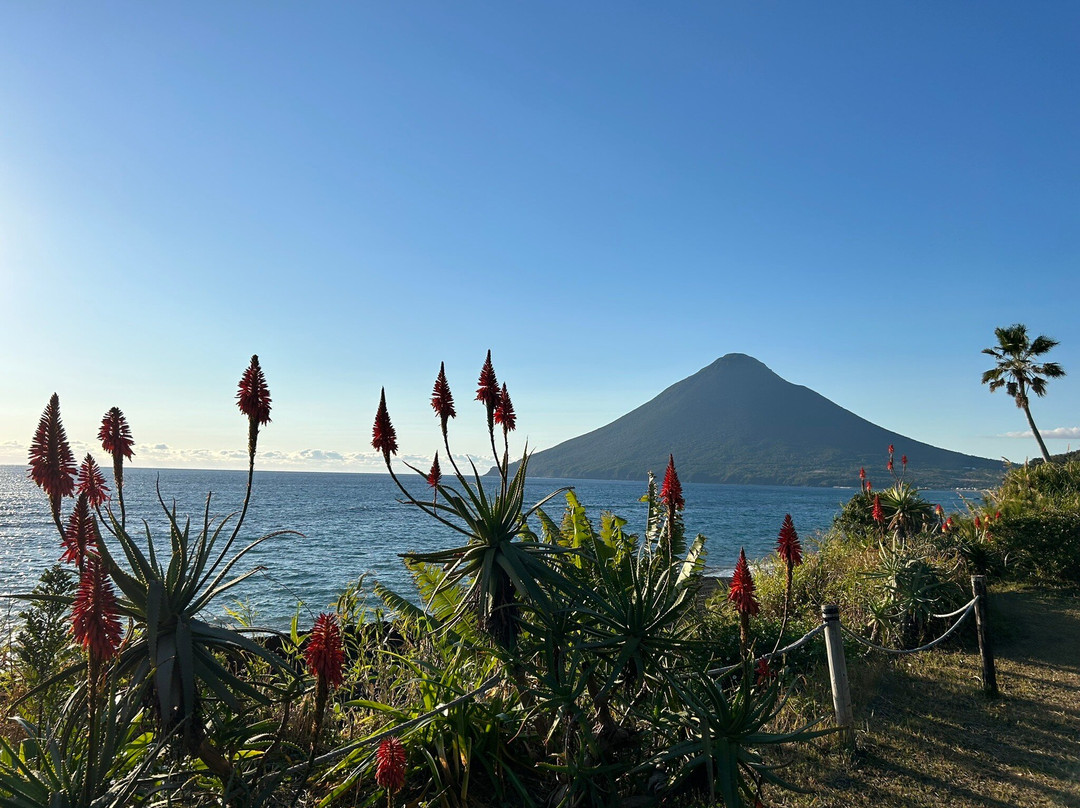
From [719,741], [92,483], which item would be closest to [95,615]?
[92,483]

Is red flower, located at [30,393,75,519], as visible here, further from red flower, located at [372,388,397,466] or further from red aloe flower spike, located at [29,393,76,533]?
red flower, located at [372,388,397,466]

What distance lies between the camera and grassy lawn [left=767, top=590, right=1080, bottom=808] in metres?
4.64

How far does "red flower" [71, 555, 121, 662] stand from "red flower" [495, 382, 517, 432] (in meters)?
2.31

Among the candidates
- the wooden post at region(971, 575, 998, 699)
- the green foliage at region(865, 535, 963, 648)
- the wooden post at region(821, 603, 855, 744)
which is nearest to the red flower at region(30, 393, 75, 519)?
the wooden post at region(821, 603, 855, 744)

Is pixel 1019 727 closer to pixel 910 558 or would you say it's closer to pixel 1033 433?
pixel 910 558

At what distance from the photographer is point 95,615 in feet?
7.25

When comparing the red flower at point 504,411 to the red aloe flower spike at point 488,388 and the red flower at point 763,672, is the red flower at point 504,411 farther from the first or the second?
the red flower at point 763,672

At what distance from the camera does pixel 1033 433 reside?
76.8ft

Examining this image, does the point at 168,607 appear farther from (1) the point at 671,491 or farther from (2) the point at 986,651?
(2) the point at 986,651

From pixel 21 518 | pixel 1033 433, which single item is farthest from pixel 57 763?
pixel 21 518

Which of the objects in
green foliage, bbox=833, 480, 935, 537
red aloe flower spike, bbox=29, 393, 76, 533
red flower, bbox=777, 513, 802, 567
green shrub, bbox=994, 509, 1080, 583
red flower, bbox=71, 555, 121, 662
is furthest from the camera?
green foliage, bbox=833, 480, 935, 537

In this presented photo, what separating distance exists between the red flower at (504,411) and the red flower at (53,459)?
2.29 meters

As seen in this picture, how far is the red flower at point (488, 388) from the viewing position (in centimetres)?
399

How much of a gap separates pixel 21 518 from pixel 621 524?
196ft
